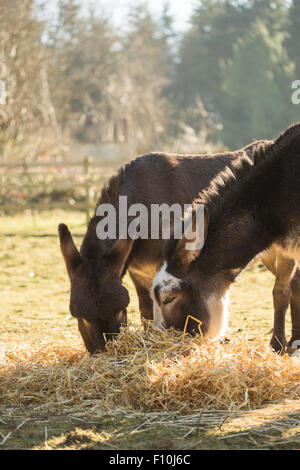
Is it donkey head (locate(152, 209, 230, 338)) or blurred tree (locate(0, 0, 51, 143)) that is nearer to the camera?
donkey head (locate(152, 209, 230, 338))

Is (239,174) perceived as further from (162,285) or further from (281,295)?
(281,295)

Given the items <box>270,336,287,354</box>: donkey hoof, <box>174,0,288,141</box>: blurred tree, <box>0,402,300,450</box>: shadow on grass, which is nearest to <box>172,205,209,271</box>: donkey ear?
<box>0,402,300,450</box>: shadow on grass

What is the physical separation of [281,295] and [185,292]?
1587 millimetres

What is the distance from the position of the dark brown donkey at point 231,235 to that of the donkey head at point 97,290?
0.32m

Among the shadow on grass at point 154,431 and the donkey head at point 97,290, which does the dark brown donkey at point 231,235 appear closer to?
the donkey head at point 97,290

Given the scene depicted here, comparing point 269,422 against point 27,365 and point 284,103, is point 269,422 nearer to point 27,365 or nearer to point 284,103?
point 27,365

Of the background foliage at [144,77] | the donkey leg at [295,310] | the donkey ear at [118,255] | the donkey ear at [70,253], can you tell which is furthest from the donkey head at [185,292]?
the background foliage at [144,77]

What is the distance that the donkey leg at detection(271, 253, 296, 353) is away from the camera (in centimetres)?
503

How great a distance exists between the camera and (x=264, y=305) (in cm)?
680

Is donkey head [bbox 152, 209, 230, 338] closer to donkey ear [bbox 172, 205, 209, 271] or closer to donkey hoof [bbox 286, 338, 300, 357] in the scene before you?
donkey ear [bbox 172, 205, 209, 271]

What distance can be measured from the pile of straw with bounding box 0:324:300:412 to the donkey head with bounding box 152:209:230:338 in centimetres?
11

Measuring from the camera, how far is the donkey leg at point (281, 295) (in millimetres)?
5027

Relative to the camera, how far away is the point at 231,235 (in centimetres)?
411

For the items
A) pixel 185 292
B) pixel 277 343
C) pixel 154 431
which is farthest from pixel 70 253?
pixel 277 343
